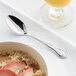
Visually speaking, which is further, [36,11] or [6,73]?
[36,11]

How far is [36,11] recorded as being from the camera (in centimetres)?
159

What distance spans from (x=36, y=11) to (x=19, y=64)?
0.54m

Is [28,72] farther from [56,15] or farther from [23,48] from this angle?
[56,15]

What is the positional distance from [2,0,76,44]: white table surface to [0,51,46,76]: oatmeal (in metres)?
0.29

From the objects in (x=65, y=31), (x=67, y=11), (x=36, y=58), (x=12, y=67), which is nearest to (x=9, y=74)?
(x=12, y=67)

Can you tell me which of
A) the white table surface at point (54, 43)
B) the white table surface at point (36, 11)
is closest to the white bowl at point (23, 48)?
the white table surface at point (54, 43)

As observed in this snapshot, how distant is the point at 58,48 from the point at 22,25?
0.89 feet

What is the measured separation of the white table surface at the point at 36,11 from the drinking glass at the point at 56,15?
0.03 m

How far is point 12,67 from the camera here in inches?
45.0

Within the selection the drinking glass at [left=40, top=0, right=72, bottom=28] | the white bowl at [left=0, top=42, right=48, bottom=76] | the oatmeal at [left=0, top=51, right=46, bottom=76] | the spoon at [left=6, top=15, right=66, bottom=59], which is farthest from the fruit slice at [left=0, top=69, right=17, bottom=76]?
the drinking glass at [left=40, top=0, right=72, bottom=28]

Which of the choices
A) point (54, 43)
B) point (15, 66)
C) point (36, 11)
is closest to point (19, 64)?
point (15, 66)

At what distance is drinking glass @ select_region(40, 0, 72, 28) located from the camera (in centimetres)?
152

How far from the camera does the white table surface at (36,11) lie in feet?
4.74

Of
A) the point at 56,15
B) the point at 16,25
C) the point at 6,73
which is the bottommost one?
the point at 6,73
